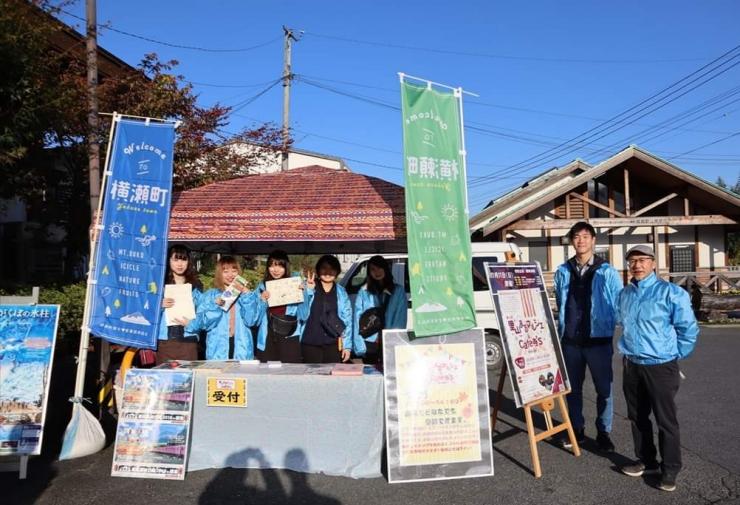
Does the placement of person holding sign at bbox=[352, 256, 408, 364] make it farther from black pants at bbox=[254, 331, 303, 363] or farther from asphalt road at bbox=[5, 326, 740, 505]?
asphalt road at bbox=[5, 326, 740, 505]

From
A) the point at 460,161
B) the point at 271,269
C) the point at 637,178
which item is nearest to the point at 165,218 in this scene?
Answer: the point at 271,269

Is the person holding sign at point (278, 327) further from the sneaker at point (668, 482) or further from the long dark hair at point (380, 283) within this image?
the sneaker at point (668, 482)

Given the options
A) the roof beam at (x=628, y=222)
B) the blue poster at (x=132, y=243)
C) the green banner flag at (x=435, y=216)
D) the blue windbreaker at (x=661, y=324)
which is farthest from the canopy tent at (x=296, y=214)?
the roof beam at (x=628, y=222)

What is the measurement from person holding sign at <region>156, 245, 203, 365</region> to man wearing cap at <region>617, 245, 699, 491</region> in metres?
3.65

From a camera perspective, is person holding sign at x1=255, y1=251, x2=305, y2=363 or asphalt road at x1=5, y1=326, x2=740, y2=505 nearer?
asphalt road at x1=5, y1=326, x2=740, y2=505

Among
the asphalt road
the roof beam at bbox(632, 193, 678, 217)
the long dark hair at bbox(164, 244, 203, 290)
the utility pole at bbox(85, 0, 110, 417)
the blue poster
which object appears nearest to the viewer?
the asphalt road

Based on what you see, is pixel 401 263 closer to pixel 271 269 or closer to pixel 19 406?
pixel 271 269

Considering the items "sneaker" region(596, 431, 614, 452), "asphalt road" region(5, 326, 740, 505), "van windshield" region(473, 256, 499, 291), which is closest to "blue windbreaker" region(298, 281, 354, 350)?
"asphalt road" region(5, 326, 740, 505)

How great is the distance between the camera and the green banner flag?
401 centimetres

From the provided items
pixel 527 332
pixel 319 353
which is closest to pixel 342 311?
pixel 319 353

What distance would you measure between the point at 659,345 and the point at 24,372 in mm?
4780

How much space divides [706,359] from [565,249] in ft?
25.2

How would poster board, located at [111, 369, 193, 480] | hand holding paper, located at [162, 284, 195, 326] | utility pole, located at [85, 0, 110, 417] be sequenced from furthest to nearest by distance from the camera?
utility pole, located at [85, 0, 110, 417] → hand holding paper, located at [162, 284, 195, 326] → poster board, located at [111, 369, 193, 480]

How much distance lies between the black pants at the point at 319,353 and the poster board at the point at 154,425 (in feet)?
4.01
